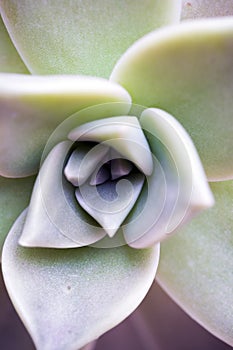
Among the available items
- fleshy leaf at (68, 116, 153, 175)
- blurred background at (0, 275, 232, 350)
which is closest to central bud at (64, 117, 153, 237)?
fleshy leaf at (68, 116, 153, 175)

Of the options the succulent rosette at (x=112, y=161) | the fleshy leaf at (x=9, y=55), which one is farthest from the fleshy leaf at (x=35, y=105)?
the fleshy leaf at (x=9, y=55)

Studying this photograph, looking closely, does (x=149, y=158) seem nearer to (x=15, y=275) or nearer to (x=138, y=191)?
(x=138, y=191)

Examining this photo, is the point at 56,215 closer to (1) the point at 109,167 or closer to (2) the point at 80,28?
(1) the point at 109,167

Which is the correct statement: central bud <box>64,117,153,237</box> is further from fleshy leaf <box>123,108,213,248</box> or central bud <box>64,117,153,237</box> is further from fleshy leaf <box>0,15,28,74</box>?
fleshy leaf <box>0,15,28,74</box>

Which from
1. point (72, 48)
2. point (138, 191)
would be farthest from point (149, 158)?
point (72, 48)

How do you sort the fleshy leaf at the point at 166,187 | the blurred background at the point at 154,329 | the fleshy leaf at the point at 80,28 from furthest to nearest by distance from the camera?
the blurred background at the point at 154,329, the fleshy leaf at the point at 80,28, the fleshy leaf at the point at 166,187

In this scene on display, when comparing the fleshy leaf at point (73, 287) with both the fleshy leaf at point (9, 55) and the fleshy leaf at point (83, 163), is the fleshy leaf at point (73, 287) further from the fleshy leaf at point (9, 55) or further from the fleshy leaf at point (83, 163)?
the fleshy leaf at point (9, 55)

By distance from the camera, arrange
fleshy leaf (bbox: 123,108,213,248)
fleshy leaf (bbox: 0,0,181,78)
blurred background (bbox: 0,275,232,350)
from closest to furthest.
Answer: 1. fleshy leaf (bbox: 123,108,213,248)
2. fleshy leaf (bbox: 0,0,181,78)
3. blurred background (bbox: 0,275,232,350)
